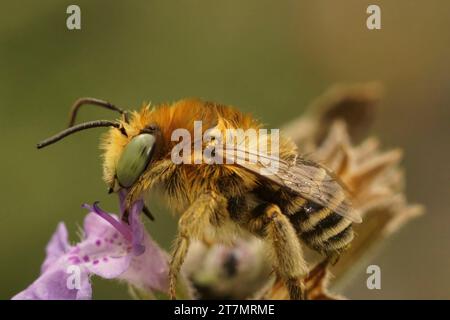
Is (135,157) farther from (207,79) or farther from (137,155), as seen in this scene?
(207,79)

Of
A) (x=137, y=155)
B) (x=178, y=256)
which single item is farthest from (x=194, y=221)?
(x=137, y=155)

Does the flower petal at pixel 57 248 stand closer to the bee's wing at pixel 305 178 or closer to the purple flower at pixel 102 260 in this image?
the purple flower at pixel 102 260

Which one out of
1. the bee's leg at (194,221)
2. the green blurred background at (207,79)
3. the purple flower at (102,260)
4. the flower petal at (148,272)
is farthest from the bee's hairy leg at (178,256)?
the green blurred background at (207,79)

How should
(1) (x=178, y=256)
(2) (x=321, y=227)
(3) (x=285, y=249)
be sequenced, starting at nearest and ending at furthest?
(1) (x=178, y=256) → (3) (x=285, y=249) → (2) (x=321, y=227)

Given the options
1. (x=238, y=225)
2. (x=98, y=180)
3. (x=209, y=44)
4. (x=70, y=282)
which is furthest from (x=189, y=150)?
(x=209, y=44)

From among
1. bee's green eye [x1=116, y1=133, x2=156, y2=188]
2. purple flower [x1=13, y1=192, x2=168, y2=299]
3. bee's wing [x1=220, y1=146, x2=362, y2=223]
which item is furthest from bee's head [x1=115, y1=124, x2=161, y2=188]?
bee's wing [x1=220, y1=146, x2=362, y2=223]

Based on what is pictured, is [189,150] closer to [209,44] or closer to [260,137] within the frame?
[260,137]
